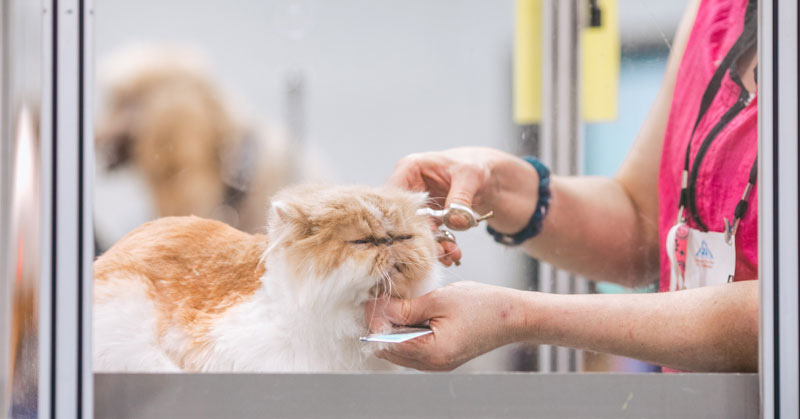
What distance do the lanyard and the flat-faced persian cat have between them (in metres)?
0.46

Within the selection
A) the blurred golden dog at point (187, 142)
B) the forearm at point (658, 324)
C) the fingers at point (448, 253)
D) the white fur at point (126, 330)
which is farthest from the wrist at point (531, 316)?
the white fur at point (126, 330)

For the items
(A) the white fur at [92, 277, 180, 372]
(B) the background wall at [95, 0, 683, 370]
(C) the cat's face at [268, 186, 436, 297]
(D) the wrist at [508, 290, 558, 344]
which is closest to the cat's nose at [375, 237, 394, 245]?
(C) the cat's face at [268, 186, 436, 297]

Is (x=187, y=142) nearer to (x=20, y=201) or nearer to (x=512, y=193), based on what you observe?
(x=20, y=201)

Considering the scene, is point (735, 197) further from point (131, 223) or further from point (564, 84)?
point (131, 223)

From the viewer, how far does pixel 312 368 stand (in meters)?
0.79

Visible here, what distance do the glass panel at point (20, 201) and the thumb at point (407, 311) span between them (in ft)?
1.45

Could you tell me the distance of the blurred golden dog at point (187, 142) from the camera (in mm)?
851

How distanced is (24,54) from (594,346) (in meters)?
0.88

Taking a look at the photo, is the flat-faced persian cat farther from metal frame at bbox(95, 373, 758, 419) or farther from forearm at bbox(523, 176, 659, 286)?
forearm at bbox(523, 176, 659, 286)

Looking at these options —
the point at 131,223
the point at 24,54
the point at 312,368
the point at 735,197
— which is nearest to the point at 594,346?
the point at 735,197

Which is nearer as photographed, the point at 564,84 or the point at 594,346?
the point at 594,346

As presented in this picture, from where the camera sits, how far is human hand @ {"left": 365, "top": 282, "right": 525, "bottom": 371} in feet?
2.64

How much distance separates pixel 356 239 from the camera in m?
0.80

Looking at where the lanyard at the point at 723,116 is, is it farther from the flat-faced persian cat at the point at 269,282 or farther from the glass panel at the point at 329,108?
the flat-faced persian cat at the point at 269,282
